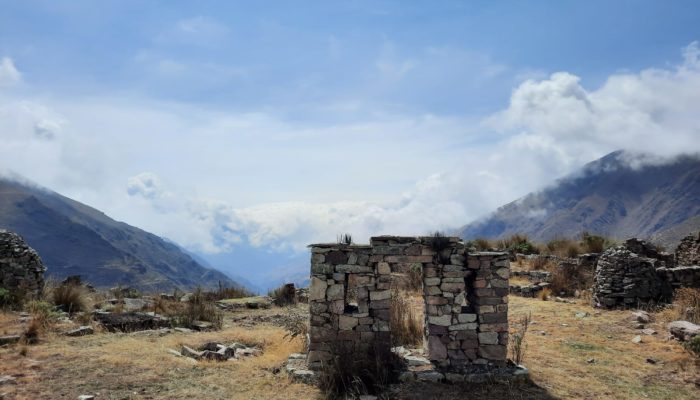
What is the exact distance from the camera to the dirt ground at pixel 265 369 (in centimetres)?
877

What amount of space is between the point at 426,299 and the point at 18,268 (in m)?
13.7

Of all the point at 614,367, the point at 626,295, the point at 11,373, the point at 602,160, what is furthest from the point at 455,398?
the point at 602,160

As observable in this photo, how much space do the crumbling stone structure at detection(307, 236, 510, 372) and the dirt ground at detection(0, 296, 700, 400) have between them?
0.77 meters

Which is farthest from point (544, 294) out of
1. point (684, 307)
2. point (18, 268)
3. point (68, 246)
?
point (68, 246)

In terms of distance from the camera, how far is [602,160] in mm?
191250

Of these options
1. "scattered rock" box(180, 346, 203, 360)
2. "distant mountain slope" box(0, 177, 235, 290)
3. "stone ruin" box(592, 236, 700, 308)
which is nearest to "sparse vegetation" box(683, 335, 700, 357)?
"stone ruin" box(592, 236, 700, 308)

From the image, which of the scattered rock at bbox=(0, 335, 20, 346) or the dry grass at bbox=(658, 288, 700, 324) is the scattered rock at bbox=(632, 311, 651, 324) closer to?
the dry grass at bbox=(658, 288, 700, 324)

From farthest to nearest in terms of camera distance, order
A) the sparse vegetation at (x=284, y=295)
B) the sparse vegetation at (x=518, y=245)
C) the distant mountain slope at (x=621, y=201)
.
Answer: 1. the distant mountain slope at (x=621, y=201)
2. the sparse vegetation at (x=518, y=245)
3. the sparse vegetation at (x=284, y=295)

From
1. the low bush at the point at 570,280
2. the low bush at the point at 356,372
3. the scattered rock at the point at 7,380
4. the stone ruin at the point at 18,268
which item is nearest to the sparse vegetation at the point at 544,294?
the low bush at the point at 570,280

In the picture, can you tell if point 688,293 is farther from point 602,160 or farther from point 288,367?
point 602,160

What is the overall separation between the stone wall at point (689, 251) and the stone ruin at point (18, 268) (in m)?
21.7

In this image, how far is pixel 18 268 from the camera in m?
15.9

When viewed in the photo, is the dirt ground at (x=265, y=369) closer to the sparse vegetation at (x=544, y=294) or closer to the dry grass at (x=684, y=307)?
the dry grass at (x=684, y=307)

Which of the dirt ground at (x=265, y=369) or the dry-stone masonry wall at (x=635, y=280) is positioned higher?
the dry-stone masonry wall at (x=635, y=280)
